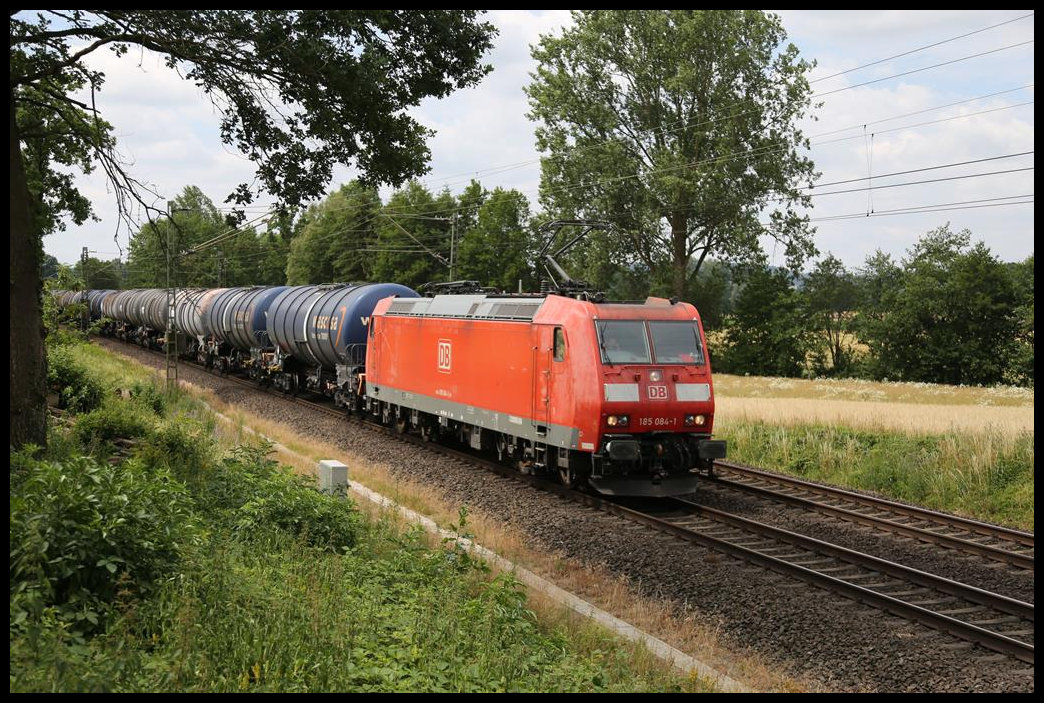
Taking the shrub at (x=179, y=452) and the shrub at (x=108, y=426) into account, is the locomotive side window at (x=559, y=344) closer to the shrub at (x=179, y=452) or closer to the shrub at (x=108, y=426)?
the shrub at (x=179, y=452)

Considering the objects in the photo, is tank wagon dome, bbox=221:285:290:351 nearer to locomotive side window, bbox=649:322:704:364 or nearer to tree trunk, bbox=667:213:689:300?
locomotive side window, bbox=649:322:704:364

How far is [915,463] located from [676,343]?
17.9ft

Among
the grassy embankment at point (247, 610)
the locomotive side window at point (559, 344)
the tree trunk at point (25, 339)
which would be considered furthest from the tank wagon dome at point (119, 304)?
the grassy embankment at point (247, 610)

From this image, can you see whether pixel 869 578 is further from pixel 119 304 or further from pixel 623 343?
pixel 119 304

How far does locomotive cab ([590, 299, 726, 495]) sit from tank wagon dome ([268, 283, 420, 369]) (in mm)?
9629

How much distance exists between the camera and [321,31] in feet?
31.8

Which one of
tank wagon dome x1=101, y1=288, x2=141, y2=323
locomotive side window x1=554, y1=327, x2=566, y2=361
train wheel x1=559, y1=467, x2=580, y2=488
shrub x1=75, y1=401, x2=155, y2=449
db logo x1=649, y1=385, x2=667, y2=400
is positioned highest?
tank wagon dome x1=101, y1=288, x2=141, y2=323

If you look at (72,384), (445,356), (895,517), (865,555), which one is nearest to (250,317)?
(72,384)

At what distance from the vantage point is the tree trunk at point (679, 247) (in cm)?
4331

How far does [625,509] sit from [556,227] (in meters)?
6.54

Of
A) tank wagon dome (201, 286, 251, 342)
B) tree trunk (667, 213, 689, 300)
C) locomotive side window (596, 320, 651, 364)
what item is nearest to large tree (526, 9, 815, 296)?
tree trunk (667, 213, 689, 300)

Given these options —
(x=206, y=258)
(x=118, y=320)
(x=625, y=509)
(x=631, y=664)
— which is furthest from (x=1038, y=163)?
(x=206, y=258)

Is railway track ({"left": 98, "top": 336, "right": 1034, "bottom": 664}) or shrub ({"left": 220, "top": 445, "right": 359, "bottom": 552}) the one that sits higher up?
shrub ({"left": 220, "top": 445, "right": 359, "bottom": 552})

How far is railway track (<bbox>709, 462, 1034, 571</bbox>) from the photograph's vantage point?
1175cm
